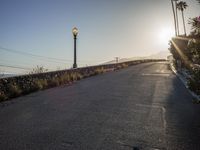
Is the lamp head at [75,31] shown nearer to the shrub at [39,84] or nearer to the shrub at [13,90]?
the shrub at [39,84]

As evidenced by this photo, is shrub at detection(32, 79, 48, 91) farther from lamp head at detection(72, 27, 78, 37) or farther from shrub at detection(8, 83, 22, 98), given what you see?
lamp head at detection(72, 27, 78, 37)

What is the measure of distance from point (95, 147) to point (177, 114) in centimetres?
396

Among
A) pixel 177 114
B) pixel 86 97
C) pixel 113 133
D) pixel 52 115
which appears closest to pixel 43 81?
pixel 86 97

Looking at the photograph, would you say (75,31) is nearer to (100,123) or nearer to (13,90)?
→ (13,90)

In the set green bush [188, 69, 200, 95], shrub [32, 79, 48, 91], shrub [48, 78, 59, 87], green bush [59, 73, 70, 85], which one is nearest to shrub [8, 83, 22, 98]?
shrub [32, 79, 48, 91]

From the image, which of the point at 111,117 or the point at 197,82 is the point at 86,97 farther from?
the point at 197,82

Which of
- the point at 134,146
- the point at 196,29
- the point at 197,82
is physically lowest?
the point at 134,146

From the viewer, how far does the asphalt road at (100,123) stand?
20.3 feet

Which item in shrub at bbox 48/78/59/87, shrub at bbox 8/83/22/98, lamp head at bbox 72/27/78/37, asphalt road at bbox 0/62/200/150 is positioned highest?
lamp head at bbox 72/27/78/37

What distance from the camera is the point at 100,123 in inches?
308

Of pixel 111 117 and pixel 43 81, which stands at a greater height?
pixel 43 81

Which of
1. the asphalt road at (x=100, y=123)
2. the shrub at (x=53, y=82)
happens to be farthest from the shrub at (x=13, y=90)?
the shrub at (x=53, y=82)

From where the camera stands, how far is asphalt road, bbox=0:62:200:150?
6188 millimetres

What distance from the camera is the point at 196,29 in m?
8.45
